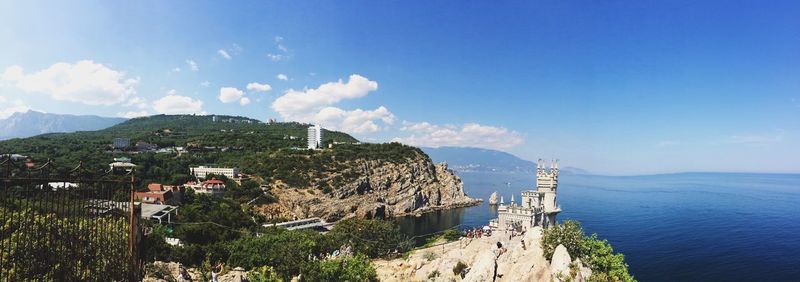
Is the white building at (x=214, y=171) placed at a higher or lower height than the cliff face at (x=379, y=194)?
higher

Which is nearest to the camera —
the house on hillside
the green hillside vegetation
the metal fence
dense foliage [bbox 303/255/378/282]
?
the metal fence

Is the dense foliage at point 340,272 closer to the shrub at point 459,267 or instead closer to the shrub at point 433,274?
the shrub at point 433,274

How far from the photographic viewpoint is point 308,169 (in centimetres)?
7519

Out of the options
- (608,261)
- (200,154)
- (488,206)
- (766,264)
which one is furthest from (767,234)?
(200,154)

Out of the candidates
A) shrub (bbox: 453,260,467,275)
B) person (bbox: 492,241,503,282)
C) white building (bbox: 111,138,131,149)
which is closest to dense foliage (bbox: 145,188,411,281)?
shrub (bbox: 453,260,467,275)

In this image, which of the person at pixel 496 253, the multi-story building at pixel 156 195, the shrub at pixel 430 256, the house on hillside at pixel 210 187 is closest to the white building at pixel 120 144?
the house on hillside at pixel 210 187

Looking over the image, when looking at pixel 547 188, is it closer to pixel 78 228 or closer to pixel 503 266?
pixel 503 266

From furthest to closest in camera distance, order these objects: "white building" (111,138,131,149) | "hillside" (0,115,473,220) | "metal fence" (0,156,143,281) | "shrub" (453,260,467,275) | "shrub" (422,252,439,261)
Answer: "white building" (111,138,131,149)
"hillside" (0,115,473,220)
"shrub" (422,252,439,261)
"shrub" (453,260,467,275)
"metal fence" (0,156,143,281)

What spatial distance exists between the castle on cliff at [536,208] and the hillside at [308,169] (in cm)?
4115

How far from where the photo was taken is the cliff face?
217 ft

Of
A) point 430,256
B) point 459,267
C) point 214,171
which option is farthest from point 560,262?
point 214,171

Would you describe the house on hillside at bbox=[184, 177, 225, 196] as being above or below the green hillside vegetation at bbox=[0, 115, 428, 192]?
below

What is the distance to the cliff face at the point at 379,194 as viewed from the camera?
66.1 meters

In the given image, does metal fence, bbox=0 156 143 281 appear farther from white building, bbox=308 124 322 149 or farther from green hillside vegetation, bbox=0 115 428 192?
white building, bbox=308 124 322 149
